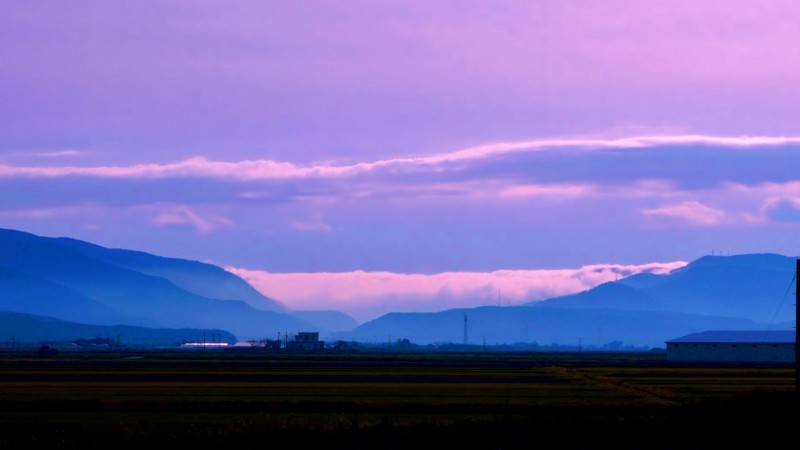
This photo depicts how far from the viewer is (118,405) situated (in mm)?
56156

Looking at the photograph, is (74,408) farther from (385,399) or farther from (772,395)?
(772,395)

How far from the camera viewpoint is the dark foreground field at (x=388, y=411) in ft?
129

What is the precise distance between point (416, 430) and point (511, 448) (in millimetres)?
3569

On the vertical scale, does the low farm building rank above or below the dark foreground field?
above

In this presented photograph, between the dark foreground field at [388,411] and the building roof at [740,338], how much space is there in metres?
81.2

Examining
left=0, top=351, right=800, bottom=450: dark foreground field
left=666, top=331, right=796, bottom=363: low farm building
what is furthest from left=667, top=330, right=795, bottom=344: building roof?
left=0, top=351, right=800, bottom=450: dark foreground field

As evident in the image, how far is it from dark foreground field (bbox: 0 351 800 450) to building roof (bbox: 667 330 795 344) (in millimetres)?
81176

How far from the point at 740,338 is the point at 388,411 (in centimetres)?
13094

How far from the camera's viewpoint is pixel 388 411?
2138 inches

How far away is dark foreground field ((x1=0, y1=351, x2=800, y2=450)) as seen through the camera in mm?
39250

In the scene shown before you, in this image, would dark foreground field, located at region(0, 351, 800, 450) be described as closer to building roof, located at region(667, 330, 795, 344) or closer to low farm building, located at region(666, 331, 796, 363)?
low farm building, located at region(666, 331, 796, 363)

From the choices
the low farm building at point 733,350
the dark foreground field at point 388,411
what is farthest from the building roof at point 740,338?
the dark foreground field at point 388,411

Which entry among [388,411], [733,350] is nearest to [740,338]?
[733,350]

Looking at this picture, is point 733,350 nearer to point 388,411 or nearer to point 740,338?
point 740,338
